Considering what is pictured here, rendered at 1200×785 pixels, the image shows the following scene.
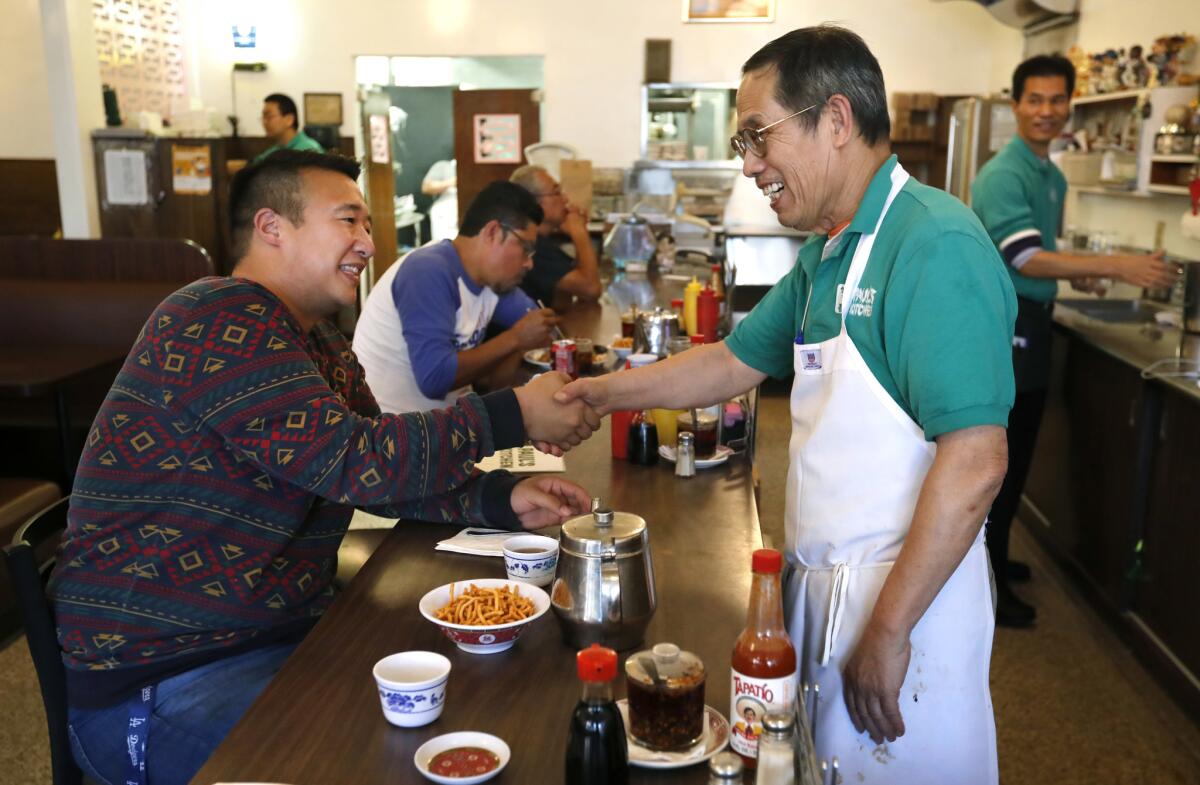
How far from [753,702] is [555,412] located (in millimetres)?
1044

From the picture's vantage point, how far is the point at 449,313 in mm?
3453

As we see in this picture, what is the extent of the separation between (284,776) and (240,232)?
3.72ft

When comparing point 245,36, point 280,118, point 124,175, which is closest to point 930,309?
point 124,175

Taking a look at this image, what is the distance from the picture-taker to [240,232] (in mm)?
2045

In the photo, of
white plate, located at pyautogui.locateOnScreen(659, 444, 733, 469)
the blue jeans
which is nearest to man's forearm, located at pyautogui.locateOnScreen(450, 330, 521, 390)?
white plate, located at pyautogui.locateOnScreen(659, 444, 733, 469)

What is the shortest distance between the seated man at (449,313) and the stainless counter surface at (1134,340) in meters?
1.91

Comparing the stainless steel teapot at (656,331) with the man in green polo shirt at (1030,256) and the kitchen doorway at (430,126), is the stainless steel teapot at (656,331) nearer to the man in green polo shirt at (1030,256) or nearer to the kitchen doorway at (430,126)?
the man in green polo shirt at (1030,256)

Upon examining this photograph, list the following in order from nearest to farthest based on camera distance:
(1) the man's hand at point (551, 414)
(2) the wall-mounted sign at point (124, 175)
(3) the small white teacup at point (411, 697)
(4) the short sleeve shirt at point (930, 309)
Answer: (3) the small white teacup at point (411, 697), (4) the short sleeve shirt at point (930, 309), (1) the man's hand at point (551, 414), (2) the wall-mounted sign at point (124, 175)

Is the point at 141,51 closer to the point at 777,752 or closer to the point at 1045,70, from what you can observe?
the point at 1045,70

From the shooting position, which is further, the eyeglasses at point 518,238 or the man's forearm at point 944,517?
the eyeglasses at point 518,238

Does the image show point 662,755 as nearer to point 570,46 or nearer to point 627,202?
point 627,202

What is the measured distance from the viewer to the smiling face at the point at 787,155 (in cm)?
166

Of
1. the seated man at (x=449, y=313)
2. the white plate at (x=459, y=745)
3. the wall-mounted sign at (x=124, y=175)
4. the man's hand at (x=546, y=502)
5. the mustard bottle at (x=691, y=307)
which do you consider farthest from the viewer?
the wall-mounted sign at (x=124, y=175)

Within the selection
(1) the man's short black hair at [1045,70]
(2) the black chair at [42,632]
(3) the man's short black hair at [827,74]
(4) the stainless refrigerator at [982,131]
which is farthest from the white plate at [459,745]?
(4) the stainless refrigerator at [982,131]
